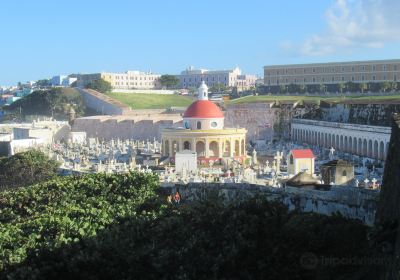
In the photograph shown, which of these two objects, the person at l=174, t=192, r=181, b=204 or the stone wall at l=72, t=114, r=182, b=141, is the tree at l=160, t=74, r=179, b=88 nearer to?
the stone wall at l=72, t=114, r=182, b=141

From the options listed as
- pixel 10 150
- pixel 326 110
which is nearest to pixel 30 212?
pixel 10 150

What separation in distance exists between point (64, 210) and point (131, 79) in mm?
101395

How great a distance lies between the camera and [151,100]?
287 feet

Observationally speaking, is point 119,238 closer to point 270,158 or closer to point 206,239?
point 206,239

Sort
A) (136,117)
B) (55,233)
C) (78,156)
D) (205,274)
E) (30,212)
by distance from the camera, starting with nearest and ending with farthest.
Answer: (205,274), (55,233), (30,212), (78,156), (136,117)

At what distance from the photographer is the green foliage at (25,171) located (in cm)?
3186

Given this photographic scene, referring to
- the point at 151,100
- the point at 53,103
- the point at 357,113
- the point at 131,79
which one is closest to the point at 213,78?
the point at 131,79

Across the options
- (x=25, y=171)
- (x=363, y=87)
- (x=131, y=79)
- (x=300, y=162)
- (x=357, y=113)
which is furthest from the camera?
(x=131, y=79)

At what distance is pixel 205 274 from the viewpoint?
507 inches

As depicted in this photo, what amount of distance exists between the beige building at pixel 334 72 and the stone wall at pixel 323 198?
61.8 meters

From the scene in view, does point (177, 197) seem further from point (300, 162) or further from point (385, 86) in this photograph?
point (385, 86)

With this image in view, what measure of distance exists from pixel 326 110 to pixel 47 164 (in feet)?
105

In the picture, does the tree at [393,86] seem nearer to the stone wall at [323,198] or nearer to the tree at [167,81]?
the tree at [167,81]

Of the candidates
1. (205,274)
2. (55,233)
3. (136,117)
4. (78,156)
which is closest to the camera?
(205,274)
